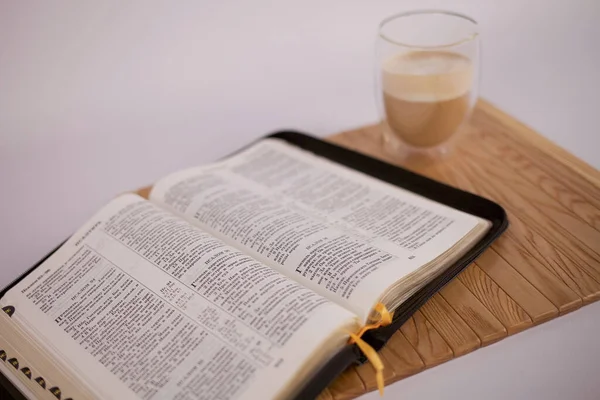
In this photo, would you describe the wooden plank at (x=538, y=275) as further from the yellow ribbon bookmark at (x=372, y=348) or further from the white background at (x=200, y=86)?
the yellow ribbon bookmark at (x=372, y=348)

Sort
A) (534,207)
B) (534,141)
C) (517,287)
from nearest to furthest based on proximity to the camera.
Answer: (517,287) → (534,207) → (534,141)

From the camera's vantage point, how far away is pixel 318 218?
0.83 metres

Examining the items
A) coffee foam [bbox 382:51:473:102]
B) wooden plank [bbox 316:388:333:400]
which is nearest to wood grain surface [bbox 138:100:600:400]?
wooden plank [bbox 316:388:333:400]

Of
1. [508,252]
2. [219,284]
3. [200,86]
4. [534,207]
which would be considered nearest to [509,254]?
[508,252]

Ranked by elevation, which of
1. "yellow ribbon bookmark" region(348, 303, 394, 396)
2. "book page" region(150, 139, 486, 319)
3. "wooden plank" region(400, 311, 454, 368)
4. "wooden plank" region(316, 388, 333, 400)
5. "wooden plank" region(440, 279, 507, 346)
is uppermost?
"book page" region(150, 139, 486, 319)

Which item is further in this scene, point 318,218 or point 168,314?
point 318,218

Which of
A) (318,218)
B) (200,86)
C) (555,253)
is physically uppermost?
(200,86)

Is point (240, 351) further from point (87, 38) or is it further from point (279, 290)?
point (87, 38)

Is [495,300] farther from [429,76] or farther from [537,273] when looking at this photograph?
[429,76]

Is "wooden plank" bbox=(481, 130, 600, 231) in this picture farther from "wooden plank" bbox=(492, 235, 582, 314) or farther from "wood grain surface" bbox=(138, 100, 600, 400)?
"wooden plank" bbox=(492, 235, 582, 314)

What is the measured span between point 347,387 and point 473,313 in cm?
17

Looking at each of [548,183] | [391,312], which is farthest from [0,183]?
[548,183]

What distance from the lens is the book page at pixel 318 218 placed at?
71cm

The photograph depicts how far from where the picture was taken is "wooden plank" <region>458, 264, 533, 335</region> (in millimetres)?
687
